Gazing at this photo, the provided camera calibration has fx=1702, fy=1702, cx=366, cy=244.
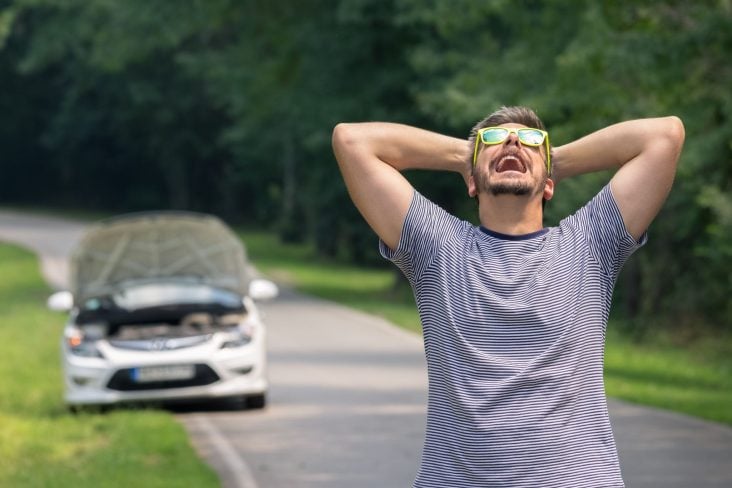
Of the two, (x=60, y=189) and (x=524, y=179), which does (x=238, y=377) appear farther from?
(x=60, y=189)

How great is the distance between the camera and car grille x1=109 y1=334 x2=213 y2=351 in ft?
52.0

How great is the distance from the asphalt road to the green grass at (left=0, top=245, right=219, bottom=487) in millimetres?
296

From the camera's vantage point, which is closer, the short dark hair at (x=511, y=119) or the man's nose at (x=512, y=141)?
the man's nose at (x=512, y=141)

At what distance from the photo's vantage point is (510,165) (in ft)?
15.2

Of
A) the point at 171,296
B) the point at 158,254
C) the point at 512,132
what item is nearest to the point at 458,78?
the point at 158,254

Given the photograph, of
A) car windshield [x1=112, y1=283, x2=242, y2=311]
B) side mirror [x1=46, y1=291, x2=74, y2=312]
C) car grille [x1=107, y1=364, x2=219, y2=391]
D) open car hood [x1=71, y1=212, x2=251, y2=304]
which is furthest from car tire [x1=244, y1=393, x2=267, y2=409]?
side mirror [x1=46, y1=291, x2=74, y2=312]

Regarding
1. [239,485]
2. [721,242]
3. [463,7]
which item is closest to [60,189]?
[463,7]

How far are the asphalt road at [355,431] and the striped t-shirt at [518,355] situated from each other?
6568 mm

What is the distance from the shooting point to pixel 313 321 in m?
28.0

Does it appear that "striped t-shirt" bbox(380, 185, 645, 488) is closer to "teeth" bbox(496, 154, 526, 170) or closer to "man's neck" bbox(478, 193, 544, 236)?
"man's neck" bbox(478, 193, 544, 236)

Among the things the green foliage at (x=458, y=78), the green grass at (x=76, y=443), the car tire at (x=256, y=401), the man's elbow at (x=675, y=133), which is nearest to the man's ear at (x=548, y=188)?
the man's elbow at (x=675, y=133)

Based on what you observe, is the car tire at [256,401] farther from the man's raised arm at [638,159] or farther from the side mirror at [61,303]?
the man's raised arm at [638,159]

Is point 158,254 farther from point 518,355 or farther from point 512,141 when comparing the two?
point 518,355

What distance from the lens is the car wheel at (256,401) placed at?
16266mm
